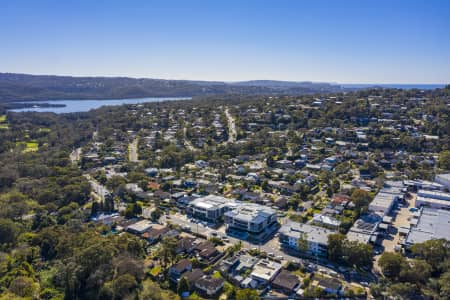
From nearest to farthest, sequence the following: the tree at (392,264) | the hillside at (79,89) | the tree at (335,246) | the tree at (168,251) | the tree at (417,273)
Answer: the tree at (417,273)
the tree at (392,264)
the tree at (168,251)
the tree at (335,246)
the hillside at (79,89)

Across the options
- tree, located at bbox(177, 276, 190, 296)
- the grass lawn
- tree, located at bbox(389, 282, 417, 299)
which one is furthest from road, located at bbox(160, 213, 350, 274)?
the grass lawn

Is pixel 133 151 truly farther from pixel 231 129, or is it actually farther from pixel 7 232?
pixel 7 232

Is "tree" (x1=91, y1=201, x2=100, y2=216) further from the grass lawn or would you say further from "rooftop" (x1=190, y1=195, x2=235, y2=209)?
the grass lawn

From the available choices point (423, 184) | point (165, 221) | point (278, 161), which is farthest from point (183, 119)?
point (423, 184)

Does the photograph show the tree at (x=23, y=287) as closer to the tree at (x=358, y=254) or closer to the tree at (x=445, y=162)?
the tree at (x=358, y=254)

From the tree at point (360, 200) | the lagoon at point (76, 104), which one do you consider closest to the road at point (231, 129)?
the tree at point (360, 200)

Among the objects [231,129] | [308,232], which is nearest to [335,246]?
[308,232]

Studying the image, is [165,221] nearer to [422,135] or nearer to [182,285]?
[182,285]
